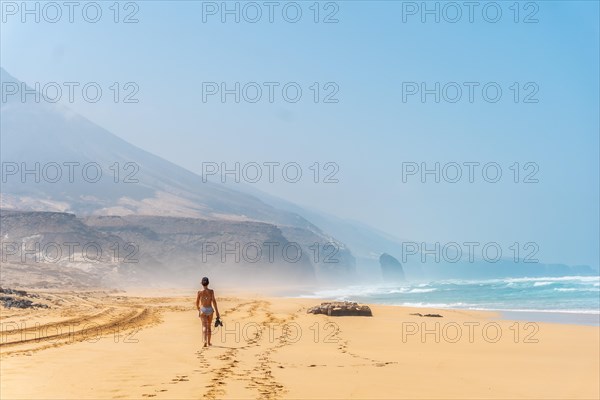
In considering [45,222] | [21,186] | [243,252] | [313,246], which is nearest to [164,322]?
[45,222]

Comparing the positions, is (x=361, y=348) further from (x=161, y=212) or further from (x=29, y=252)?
(x=161, y=212)

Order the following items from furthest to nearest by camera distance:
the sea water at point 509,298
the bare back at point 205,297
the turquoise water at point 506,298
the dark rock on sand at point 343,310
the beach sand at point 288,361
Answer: the turquoise water at point 506,298, the sea water at point 509,298, the dark rock on sand at point 343,310, the bare back at point 205,297, the beach sand at point 288,361

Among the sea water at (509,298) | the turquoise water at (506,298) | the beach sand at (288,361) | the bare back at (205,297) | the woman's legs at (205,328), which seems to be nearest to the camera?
the beach sand at (288,361)

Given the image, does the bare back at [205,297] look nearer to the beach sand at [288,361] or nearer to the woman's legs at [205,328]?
the woman's legs at [205,328]

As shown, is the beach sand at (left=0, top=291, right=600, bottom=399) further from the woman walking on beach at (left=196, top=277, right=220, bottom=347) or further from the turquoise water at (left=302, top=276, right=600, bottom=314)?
the turquoise water at (left=302, top=276, right=600, bottom=314)

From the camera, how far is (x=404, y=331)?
21156mm

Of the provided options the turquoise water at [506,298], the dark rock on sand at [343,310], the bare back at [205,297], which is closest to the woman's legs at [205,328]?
the bare back at [205,297]

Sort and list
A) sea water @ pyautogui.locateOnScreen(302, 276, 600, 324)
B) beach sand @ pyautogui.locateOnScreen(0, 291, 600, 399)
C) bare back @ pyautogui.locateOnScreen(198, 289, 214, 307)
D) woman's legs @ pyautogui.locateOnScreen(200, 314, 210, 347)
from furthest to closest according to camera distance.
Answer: sea water @ pyautogui.locateOnScreen(302, 276, 600, 324), bare back @ pyautogui.locateOnScreen(198, 289, 214, 307), woman's legs @ pyautogui.locateOnScreen(200, 314, 210, 347), beach sand @ pyautogui.locateOnScreen(0, 291, 600, 399)

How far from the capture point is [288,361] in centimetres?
1242

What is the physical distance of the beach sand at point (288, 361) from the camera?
9.43 metres

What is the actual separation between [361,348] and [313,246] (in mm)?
141858

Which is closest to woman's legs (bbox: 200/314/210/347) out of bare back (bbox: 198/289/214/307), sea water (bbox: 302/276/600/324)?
bare back (bbox: 198/289/214/307)

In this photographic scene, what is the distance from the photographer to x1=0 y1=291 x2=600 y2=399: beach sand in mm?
9430

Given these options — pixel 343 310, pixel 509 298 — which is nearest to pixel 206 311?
pixel 343 310
